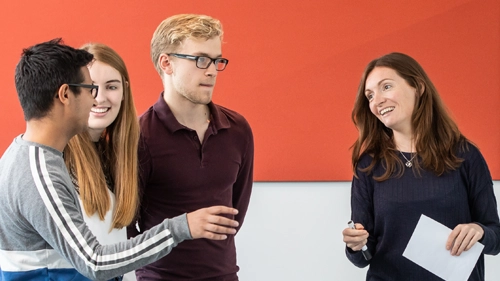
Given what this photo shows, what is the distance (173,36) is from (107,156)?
18.7 inches

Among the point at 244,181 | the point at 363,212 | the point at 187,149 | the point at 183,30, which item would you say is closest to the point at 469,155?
the point at 363,212

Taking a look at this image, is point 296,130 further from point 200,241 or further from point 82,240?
point 82,240

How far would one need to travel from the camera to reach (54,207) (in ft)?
4.35

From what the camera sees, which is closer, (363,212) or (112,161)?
(112,161)

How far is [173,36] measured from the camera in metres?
2.03

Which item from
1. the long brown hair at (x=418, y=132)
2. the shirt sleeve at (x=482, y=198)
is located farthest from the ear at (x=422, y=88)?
the shirt sleeve at (x=482, y=198)

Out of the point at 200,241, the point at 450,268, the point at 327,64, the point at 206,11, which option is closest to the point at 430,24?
the point at 327,64

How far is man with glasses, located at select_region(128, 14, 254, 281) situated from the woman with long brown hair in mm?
440

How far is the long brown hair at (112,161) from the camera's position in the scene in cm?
166

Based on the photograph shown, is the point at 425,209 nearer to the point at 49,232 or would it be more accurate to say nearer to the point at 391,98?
the point at 391,98

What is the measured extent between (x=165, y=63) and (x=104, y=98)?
0.32 metres

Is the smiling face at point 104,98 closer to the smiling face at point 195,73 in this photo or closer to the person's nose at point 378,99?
the smiling face at point 195,73

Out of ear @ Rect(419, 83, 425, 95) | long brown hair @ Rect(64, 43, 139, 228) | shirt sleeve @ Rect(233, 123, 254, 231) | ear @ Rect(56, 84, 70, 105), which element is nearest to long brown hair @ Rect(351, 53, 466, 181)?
ear @ Rect(419, 83, 425, 95)

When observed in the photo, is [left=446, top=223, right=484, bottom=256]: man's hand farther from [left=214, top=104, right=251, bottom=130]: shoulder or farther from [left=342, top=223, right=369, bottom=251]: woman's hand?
[left=214, top=104, right=251, bottom=130]: shoulder
